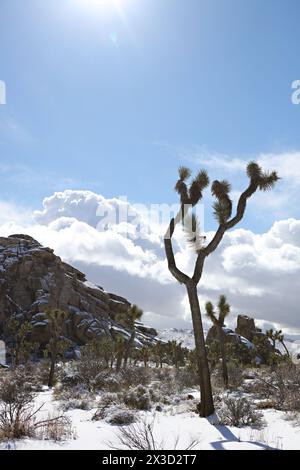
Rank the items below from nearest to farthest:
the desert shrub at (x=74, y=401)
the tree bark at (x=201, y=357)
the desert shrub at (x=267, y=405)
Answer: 1. the tree bark at (x=201, y=357)
2. the desert shrub at (x=267, y=405)
3. the desert shrub at (x=74, y=401)

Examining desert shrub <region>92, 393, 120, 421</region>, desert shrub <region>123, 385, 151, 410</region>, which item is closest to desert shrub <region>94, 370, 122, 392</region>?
desert shrub <region>92, 393, 120, 421</region>

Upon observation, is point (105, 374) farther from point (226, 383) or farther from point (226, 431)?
point (226, 431)

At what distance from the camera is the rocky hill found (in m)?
65.6

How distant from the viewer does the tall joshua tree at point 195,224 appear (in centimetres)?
1186

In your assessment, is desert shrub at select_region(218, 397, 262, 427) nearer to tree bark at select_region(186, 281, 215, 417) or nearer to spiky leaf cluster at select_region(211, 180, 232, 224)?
tree bark at select_region(186, 281, 215, 417)

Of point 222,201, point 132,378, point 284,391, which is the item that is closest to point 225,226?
point 222,201

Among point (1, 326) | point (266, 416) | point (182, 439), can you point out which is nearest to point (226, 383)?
point (266, 416)

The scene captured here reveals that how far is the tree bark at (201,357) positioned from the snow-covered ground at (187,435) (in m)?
0.49

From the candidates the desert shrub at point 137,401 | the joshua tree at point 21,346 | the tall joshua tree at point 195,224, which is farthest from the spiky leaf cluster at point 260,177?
the joshua tree at point 21,346

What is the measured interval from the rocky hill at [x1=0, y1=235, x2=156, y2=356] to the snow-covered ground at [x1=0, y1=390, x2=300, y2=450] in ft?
176

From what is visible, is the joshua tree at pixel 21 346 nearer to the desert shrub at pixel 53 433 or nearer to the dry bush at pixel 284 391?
the dry bush at pixel 284 391

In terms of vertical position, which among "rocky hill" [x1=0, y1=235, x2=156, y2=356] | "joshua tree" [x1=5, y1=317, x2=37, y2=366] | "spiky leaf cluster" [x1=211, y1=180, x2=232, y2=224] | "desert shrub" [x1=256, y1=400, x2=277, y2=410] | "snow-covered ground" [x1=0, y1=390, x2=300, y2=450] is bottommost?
"snow-covered ground" [x1=0, y1=390, x2=300, y2=450]

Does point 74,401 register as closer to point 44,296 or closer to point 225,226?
point 225,226
